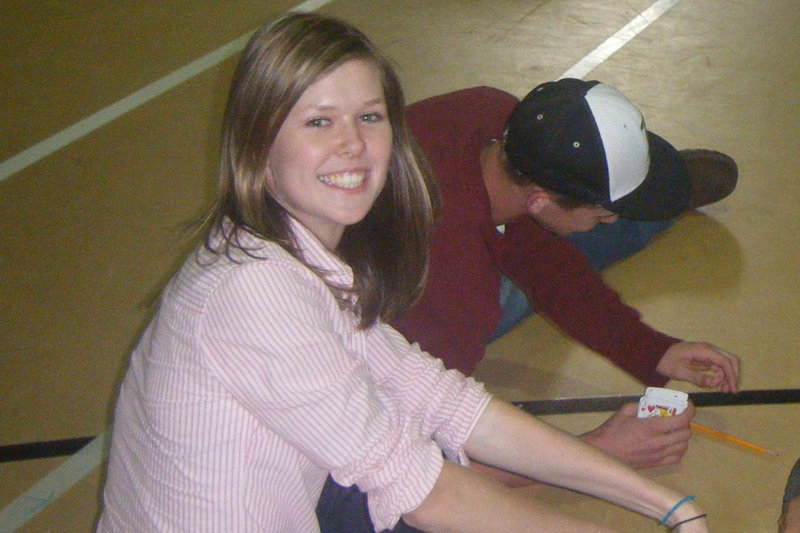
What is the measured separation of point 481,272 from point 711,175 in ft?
3.25

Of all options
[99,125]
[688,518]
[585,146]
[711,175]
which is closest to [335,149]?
[585,146]

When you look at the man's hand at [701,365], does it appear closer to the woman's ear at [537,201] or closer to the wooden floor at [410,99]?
the wooden floor at [410,99]

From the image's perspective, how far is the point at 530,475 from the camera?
→ 1220 mm

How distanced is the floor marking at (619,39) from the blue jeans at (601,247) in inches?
38.7

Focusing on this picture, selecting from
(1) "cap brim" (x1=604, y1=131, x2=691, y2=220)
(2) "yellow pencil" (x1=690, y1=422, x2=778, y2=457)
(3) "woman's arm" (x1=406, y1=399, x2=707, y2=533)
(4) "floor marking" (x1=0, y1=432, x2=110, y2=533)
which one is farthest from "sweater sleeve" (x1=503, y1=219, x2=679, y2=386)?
(4) "floor marking" (x1=0, y1=432, x2=110, y2=533)

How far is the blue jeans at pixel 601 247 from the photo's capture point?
1.96 metres

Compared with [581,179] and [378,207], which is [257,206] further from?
[581,179]

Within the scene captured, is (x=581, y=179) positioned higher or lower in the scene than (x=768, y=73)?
higher

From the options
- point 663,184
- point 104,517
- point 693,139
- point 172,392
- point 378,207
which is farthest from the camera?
point 693,139

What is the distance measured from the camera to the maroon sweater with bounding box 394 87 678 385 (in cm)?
148

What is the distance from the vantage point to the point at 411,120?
1591mm

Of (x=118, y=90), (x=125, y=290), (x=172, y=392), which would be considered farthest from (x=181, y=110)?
(x=172, y=392)

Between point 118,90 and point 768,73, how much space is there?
2245 millimetres

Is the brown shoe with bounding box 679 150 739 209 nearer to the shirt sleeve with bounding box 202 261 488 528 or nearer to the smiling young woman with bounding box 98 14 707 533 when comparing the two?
the smiling young woman with bounding box 98 14 707 533
